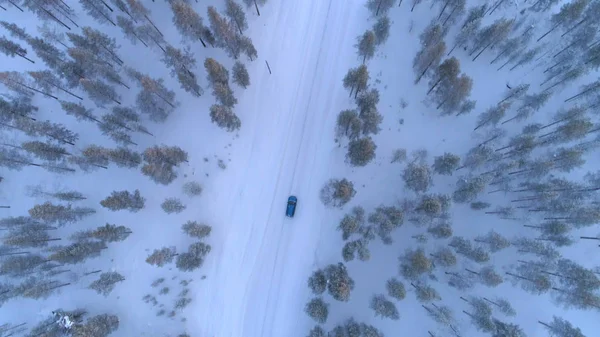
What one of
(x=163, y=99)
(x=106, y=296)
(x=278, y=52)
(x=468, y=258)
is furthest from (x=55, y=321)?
(x=468, y=258)

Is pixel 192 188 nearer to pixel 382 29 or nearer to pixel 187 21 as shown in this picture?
pixel 187 21

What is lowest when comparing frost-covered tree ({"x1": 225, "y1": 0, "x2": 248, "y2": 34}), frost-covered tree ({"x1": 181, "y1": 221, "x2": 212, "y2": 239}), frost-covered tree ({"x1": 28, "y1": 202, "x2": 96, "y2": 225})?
frost-covered tree ({"x1": 28, "y1": 202, "x2": 96, "y2": 225})

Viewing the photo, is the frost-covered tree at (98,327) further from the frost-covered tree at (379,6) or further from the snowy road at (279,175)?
the frost-covered tree at (379,6)

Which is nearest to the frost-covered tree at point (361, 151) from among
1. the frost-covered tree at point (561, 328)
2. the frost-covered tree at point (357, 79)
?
the frost-covered tree at point (357, 79)

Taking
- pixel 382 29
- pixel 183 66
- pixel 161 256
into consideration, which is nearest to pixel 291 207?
pixel 161 256

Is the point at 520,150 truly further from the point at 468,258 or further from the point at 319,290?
the point at 319,290

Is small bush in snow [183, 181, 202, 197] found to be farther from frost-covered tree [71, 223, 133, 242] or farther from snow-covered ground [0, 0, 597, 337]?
frost-covered tree [71, 223, 133, 242]

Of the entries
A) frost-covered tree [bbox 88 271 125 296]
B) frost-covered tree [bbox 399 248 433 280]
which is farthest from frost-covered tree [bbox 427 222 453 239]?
frost-covered tree [bbox 88 271 125 296]
